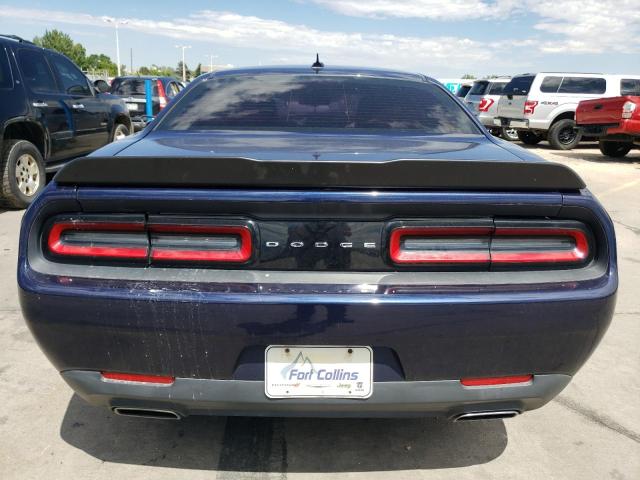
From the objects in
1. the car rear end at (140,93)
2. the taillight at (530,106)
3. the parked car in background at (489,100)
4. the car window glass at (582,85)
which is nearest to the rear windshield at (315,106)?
the car rear end at (140,93)

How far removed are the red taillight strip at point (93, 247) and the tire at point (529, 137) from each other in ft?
52.2

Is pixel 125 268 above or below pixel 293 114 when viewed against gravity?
below

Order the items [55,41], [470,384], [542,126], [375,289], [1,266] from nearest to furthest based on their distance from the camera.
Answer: [375,289] → [470,384] → [1,266] → [542,126] → [55,41]

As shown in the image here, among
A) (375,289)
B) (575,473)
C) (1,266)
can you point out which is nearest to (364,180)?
(375,289)

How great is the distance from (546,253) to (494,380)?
45cm

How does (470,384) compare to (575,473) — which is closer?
(470,384)

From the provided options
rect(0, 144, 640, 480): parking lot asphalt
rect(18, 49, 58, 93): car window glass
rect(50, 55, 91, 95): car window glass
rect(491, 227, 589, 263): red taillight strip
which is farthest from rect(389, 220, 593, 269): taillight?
rect(50, 55, 91, 95): car window glass

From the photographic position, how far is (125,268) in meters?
1.84

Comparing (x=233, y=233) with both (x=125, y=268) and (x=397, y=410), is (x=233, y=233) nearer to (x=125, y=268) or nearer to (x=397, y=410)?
(x=125, y=268)

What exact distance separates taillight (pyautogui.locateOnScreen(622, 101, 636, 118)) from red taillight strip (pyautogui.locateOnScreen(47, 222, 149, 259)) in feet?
40.7

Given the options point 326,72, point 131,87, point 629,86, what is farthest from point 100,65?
point 326,72

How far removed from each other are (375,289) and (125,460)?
1.28m

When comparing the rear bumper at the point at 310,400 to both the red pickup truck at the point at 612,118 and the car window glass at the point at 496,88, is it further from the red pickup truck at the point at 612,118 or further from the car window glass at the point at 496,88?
the car window glass at the point at 496,88

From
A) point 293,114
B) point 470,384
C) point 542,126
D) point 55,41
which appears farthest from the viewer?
point 55,41
